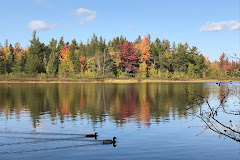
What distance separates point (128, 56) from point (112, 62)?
6.41 meters

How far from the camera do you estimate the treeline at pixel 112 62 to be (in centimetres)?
9644

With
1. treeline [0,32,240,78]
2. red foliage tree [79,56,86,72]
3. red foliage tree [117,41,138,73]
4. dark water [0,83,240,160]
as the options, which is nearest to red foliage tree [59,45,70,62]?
treeline [0,32,240,78]

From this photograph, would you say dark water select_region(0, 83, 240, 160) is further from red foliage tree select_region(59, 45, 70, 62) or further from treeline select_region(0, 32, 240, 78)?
red foliage tree select_region(59, 45, 70, 62)

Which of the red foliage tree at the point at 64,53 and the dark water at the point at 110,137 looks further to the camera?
the red foliage tree at the point at 64,53

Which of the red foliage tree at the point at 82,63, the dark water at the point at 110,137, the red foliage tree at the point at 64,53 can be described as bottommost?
the dark water at the point at 110,137

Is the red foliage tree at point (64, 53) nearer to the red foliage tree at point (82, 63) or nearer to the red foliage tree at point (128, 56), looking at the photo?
the red foliage tree at point (82, 63)

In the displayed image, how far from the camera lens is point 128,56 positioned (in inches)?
3976

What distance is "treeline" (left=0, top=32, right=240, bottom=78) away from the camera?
96.4 meters

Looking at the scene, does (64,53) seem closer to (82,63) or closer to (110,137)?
(82,63)

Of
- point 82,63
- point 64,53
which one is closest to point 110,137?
point 82,63

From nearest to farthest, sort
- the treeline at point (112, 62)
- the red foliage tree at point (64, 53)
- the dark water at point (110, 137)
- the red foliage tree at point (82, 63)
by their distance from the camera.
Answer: the dark water at point (110, 137) → the treeline at point (112, 62) → the red foliage tree at point (82, 63) → the red foliage tree at point (64, 53)

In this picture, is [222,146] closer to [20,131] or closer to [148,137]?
[148,137]

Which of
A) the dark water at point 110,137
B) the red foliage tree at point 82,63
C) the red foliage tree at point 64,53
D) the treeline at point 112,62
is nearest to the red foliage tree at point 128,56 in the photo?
the treeline at point 112,62

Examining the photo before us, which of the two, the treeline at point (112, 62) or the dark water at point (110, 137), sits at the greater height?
the treeline at point (112, 62)
